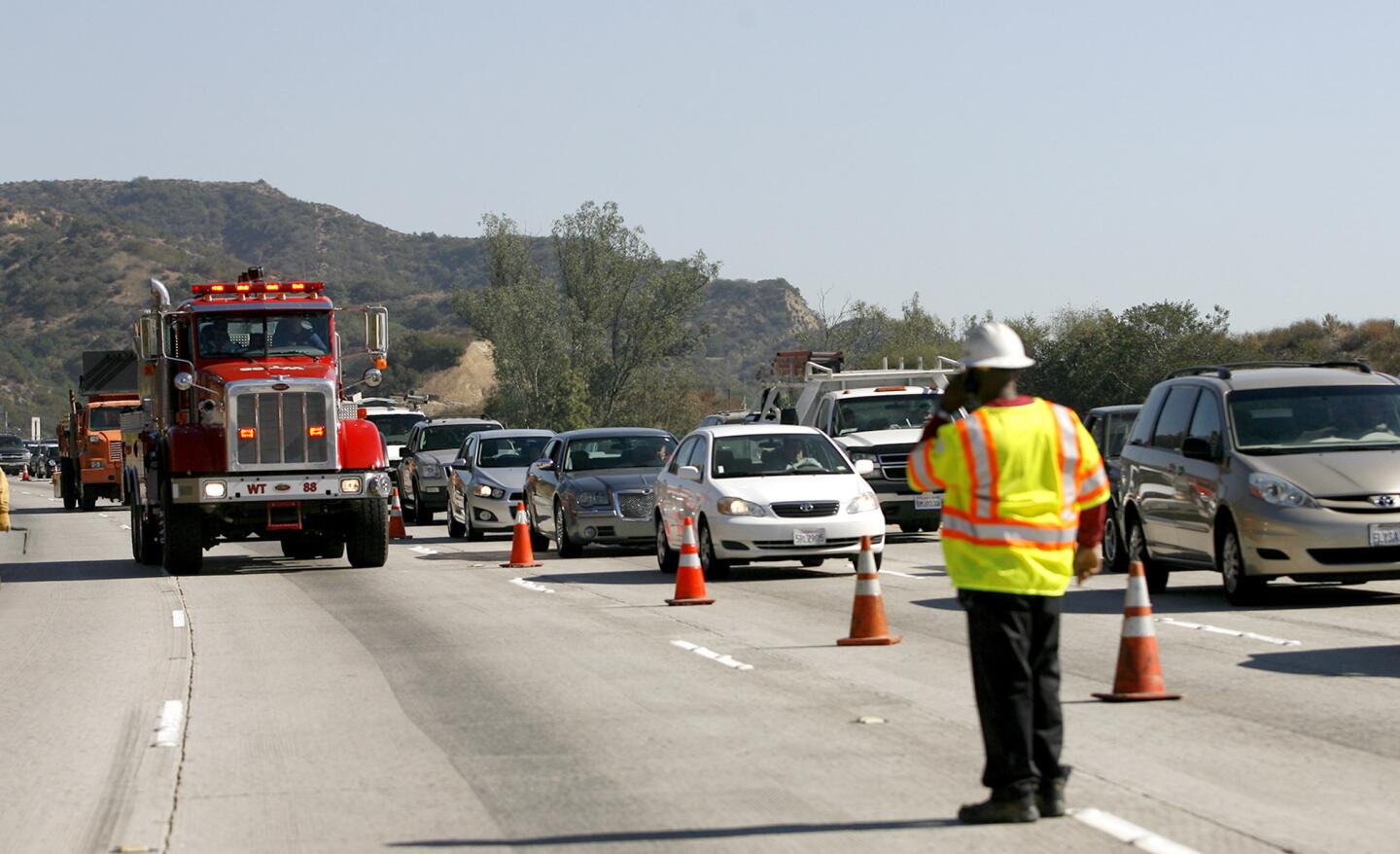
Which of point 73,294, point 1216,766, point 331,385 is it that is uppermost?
point 73,294

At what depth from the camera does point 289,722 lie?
11.0m

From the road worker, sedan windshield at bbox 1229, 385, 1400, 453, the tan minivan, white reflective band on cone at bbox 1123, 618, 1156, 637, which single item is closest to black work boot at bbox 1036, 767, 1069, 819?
the road worker

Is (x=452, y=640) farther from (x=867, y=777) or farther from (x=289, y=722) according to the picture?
(x=867, y=777)

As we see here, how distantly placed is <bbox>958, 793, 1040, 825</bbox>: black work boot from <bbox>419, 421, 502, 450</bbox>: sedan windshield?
3016 cm

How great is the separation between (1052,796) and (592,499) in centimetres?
1710

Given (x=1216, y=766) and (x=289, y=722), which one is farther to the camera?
(x=289, y=722)

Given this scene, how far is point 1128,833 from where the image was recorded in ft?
24.4

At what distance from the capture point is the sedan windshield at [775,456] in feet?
68.9

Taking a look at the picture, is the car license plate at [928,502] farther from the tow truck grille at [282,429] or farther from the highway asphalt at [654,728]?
the tow truck grille at [282,429]

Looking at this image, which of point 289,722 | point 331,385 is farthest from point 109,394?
point 289,722

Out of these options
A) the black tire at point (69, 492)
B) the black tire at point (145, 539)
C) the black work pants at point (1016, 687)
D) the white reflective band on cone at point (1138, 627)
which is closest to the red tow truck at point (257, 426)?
the black tire at point (145, 539)

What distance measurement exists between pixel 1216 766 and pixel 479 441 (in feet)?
77.6

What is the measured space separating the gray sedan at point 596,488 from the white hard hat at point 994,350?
1589 centimetres

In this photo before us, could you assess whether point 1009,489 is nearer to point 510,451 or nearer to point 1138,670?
point 1138,670
